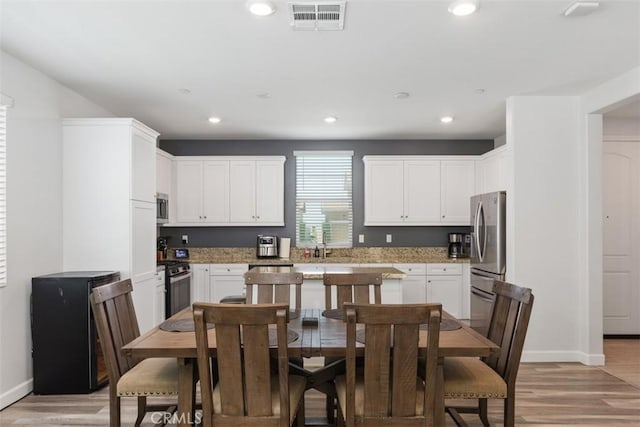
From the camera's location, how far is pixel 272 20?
260 cm

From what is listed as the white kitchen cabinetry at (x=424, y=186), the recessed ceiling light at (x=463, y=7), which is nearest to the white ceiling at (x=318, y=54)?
the recessed ceiling light at (x=463, y=7)

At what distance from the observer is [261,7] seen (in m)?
2.41

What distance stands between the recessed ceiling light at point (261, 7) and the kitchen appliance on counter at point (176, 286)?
3.33m

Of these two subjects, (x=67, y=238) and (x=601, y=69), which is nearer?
(x=601, y=69)

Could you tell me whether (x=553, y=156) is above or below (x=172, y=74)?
below

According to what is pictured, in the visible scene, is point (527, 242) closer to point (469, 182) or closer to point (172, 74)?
point (469, 182)

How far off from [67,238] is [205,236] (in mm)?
2603

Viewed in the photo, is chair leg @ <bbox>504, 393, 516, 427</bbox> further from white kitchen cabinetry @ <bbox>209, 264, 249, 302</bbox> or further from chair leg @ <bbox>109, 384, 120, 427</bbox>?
white kitchen cabinetry @ <bbox>209, 264, 249, 302</bbox>

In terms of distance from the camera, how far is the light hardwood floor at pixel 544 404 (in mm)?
2889

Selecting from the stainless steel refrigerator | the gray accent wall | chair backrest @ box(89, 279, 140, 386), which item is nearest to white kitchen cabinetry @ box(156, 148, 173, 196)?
the gray accent wall

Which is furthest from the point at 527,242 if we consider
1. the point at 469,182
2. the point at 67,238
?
the point at 67,238

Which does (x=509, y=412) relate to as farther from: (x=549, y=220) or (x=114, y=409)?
(x=549, y=220)

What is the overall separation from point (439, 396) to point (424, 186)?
4164 millimetres

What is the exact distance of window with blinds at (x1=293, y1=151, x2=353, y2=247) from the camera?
6.29 m
